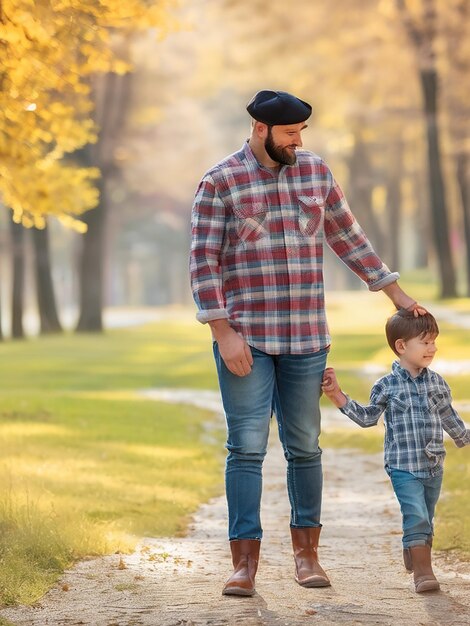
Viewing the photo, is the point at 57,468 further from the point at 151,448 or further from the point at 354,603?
the point at 354,603

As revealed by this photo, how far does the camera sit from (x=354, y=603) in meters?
5.79

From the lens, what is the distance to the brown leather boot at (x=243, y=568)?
5891mm

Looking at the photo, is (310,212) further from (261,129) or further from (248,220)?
(261,129)

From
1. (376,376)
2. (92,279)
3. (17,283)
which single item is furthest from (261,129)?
(92,279)

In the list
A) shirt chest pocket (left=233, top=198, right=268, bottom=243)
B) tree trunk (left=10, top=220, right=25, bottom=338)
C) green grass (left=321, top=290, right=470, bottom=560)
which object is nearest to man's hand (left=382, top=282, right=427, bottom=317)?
shirt chest pocket (left=233, top=198, right=268, bottom=243)

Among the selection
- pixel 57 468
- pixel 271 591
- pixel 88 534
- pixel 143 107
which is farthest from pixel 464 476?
pixel 143 107

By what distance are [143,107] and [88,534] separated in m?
32.8

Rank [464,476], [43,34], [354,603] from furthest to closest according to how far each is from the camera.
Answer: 1. [464,476]
2. [43,34]
3. [354,603]

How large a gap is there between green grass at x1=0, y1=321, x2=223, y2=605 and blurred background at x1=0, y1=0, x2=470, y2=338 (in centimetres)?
213

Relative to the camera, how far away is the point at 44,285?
1404 inches

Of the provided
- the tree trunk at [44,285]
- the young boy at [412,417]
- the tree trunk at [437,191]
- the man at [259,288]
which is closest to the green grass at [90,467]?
the man at [259,288]

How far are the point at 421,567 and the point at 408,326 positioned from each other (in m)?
1.08

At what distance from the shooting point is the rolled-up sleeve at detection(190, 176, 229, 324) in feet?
19.6

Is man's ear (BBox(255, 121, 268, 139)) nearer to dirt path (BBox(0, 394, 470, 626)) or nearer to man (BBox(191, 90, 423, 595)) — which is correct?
man (BBox(191, 90, 423, 595))
